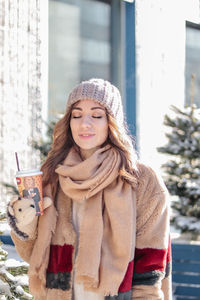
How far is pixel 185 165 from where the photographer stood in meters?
5.48

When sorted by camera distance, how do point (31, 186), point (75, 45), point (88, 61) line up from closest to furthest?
point (31, 186)
point (75, 45)
point (88, 61)

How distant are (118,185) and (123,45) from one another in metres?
4.68

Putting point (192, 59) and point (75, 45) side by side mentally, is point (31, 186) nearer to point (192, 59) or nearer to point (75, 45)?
point (75, 45)

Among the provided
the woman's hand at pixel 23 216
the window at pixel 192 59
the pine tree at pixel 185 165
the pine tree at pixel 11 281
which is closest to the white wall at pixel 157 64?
the window at pixel 192 59

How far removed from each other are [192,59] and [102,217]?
6431 mm

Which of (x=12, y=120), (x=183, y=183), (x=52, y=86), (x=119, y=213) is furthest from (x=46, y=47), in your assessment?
(x=119, y=213)

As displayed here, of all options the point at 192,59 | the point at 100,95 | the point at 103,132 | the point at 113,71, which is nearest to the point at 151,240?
the point at 103,132

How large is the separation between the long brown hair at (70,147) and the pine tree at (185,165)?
296 centimetres

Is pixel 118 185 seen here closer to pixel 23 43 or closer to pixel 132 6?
pixel 23 43

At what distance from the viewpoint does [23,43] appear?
5.54 m

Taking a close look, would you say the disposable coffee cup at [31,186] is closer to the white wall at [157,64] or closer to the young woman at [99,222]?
the young woman at [99,222]

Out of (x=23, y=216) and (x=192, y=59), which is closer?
(x=23, y=216)

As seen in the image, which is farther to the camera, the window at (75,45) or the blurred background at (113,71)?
the window at (75,45)

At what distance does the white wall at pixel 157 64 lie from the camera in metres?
6.84
